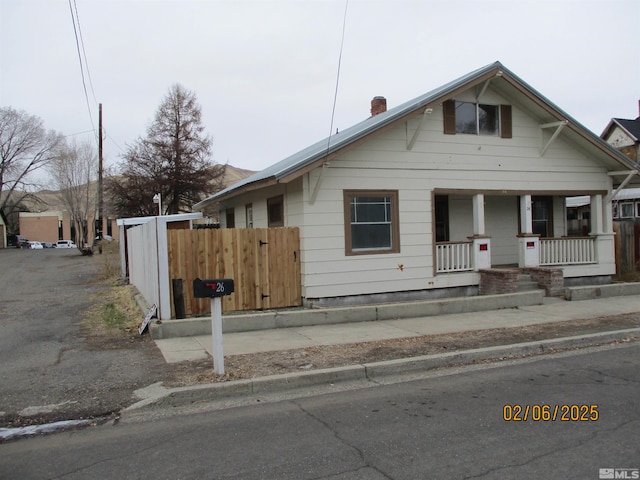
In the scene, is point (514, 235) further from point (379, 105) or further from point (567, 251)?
point (379, 105)

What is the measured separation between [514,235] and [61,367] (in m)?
12.8

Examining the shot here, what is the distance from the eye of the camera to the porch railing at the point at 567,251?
14195 millimetres

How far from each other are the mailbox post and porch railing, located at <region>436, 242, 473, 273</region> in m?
7.30

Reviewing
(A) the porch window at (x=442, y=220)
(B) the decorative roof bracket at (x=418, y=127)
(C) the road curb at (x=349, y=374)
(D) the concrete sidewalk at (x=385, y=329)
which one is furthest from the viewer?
A: (A) the porch window at (x=442, y=220)

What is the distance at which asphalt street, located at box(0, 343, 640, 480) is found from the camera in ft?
13.3

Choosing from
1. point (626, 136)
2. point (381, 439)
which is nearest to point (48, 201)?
point (626, 136)

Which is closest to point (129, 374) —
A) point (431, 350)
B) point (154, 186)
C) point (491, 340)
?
point (431, 350)

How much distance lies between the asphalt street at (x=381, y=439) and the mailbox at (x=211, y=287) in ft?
4.93

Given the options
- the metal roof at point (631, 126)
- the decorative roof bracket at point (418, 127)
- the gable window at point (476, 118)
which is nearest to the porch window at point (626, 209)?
the metal roof at point (631, 126)

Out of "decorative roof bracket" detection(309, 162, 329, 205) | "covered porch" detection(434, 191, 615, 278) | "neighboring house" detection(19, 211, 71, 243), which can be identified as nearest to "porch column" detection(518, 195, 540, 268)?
"covered porch" detection(434, 191, 615, 278)

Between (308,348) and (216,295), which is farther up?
(216,295)

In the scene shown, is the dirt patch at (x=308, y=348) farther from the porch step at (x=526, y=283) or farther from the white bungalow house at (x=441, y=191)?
the porch step at (x=526, y=283)

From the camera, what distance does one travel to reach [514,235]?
1559cm

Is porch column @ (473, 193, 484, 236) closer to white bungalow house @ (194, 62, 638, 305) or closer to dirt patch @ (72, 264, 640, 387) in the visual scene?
white bungalow house @ (194, 62, 638, 305)
